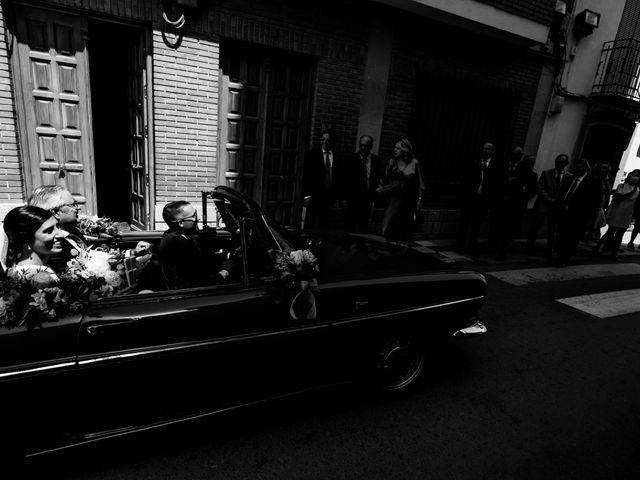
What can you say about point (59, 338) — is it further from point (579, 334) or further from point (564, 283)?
point (564, 283)

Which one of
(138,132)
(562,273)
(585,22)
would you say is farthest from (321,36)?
(585,22)

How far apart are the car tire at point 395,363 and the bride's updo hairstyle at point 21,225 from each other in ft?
7.42

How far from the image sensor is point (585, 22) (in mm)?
9336

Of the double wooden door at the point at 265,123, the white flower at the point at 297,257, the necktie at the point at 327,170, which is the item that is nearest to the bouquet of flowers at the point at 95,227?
the white flower at the point at 297,257

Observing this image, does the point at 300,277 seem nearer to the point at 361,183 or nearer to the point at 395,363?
the point at 395,363

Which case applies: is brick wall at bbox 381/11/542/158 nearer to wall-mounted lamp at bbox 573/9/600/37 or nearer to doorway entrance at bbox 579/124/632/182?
wall-mounted lamp at bbox 573/9/600/37

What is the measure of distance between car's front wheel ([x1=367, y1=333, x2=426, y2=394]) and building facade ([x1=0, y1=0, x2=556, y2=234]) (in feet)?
15.0

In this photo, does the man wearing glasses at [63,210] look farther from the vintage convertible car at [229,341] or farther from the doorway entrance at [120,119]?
the doorway entrance at [120,119]

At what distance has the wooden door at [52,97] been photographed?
5266 millimetres

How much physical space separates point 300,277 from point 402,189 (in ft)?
13.8

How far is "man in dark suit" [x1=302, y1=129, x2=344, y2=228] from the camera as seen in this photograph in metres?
6.41

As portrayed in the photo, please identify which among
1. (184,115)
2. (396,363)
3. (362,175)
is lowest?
(396,363)

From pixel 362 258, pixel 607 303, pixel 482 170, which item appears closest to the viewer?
pixel 362 258

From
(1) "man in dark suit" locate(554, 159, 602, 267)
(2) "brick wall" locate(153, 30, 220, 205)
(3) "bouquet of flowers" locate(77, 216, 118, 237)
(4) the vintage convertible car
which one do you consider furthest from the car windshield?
(1) "man in dark suit" locate(554, 159, 602, 267)
